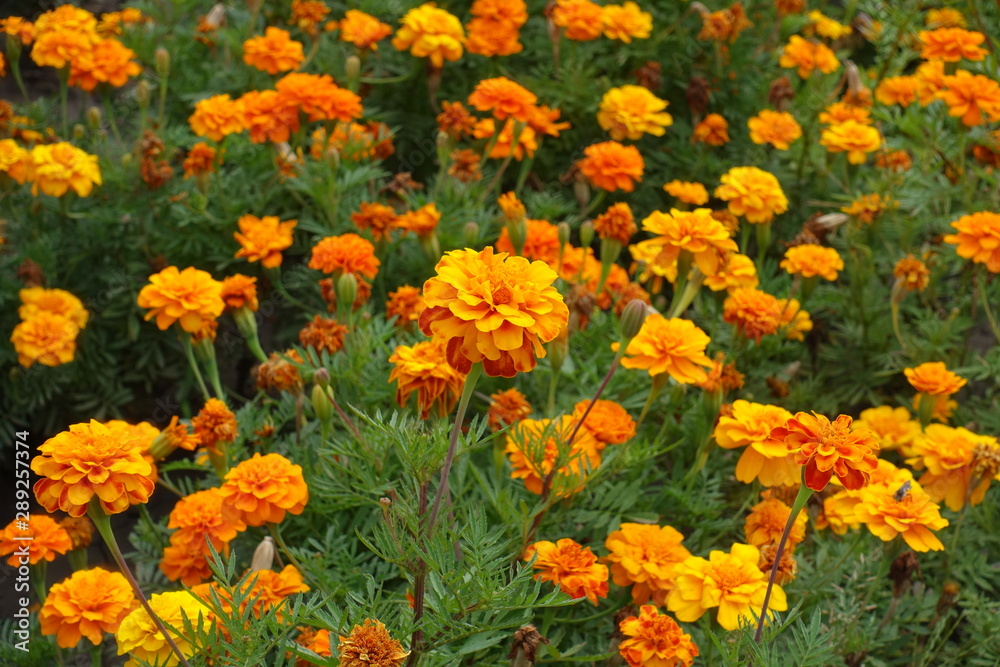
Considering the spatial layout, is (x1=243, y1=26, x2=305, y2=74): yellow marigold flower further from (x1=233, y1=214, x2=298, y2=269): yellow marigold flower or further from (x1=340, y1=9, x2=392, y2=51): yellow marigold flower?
(x1=233, y1=214, x2=298, y2=269): yellow marigold flower

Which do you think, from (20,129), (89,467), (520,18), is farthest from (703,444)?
(20,129)

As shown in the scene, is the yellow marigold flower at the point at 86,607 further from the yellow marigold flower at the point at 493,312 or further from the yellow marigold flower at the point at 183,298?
the yellow marigold flower at the point at 493,312

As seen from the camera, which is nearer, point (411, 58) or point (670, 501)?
point (670, 501)

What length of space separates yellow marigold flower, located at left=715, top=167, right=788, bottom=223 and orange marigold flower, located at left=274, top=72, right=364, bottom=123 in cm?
93

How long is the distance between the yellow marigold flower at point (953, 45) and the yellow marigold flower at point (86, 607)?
7.65 ft

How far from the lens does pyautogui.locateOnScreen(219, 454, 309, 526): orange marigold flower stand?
1336 mm

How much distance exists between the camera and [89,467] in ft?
3.34

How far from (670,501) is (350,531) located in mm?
626

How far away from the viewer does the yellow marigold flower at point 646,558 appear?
4.55 feet

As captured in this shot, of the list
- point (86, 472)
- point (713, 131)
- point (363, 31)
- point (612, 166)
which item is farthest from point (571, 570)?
point (363, 31)

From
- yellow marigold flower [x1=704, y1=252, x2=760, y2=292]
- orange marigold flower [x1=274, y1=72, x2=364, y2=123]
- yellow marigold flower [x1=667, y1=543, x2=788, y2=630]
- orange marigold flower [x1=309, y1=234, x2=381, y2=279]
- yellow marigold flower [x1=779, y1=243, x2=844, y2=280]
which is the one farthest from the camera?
orange marigold flower [x1=274, y1=72, x2=364, y2=123]

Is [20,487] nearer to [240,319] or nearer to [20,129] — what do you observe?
[240,319]

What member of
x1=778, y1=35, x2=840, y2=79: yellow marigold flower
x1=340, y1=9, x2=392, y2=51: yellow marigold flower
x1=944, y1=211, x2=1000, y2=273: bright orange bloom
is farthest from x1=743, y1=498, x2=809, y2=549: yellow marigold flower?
x1=778, y1=35, x2=840, y2=79: yellow marigold flower

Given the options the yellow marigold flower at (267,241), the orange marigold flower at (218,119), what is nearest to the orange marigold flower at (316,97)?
the orange marigold flower at (218,119)
